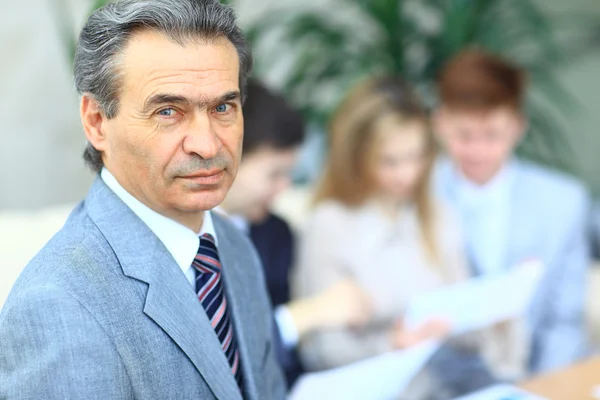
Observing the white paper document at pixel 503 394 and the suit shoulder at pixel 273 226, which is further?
the suit shoulder at pixel 273 226

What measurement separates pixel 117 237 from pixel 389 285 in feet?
3.87

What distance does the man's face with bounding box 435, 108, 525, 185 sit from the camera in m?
1.92

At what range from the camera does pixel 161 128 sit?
700 millimetres

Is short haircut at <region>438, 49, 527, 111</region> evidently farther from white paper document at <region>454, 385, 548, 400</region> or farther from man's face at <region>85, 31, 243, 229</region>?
man's face at <region>85, 31, 243, 229</region>

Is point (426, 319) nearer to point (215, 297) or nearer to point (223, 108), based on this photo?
point (215, 297)

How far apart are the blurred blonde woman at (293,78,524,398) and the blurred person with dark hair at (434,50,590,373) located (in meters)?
0.16

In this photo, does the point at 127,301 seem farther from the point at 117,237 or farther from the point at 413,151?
the point at 413,151

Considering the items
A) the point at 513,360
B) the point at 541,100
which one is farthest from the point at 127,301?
the point at 541,100

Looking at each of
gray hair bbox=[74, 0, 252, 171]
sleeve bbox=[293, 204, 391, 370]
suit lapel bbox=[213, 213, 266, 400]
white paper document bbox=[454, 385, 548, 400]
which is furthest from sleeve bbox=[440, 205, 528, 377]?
gray hair bbox=[74, 0, 252, 171]

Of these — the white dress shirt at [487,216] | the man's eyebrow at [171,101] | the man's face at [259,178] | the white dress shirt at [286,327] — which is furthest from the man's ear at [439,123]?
the man's eyebrow at [171,101]

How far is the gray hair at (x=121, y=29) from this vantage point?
686mm

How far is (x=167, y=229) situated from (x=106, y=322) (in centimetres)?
13

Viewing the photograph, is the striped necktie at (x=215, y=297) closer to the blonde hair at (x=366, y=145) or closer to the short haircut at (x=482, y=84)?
the blonde hair at (x=366, y=145)

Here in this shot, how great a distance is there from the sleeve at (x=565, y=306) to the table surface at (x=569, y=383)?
0.55 metres
